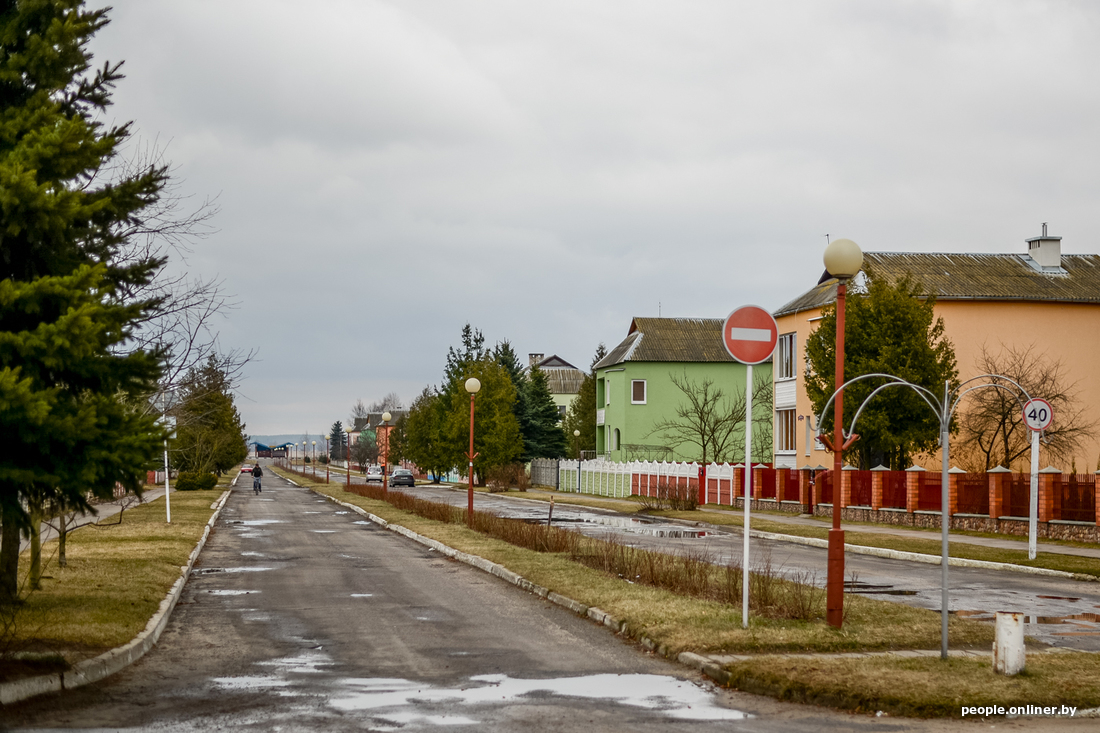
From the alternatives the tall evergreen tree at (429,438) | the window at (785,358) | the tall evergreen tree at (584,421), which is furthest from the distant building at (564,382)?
the window at (785,358)

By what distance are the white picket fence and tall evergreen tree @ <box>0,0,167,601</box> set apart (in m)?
38.4

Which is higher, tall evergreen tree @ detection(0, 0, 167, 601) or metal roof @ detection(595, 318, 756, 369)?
metal roof @ detection(595, 318, 756, 369)

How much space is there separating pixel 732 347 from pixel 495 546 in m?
11.0

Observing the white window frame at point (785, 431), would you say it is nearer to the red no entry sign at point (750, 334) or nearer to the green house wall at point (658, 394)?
the green house wall at point (658, 394)

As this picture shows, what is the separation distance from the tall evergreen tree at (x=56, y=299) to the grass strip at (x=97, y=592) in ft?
5.02

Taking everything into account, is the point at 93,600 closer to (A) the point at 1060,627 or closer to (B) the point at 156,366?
(B) the point at 156,366

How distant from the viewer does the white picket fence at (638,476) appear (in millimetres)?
46438

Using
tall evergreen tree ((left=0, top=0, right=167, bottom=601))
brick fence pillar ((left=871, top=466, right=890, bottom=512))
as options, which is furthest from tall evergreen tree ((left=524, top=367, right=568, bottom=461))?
tall evergreen tree ((left=0, top=0, right=167, bottom=601))

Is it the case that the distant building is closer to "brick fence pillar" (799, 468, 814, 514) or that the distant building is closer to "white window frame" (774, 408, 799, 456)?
"white window frame" (774, 408, 799, 456)

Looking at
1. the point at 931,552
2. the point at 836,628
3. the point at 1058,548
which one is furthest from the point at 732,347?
the point at 1058,548

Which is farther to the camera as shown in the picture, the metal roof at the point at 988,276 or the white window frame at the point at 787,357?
the white window frame at the point at 787,357

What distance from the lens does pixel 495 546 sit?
2112 cm

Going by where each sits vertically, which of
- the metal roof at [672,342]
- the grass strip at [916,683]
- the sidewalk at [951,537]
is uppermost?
the metal roof at [672,342]

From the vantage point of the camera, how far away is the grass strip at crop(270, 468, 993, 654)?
988 cm
